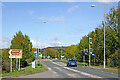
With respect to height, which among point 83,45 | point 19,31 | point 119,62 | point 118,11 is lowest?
point 119,62

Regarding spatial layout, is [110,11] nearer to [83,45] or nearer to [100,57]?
[100,57]

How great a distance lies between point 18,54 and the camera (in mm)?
23984

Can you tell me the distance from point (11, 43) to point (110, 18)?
2140 cm

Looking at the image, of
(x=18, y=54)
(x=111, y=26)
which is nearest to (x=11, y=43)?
(x=18, y=54)

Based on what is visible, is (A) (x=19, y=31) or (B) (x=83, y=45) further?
(B) (x=83, y=45)

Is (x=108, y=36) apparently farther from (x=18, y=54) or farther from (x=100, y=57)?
(x=18, y=54)

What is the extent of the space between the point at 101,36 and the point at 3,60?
67.3 ft

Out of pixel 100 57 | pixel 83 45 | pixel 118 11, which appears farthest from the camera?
pixel 83 45

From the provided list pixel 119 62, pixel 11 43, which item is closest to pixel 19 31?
pixel 11 43

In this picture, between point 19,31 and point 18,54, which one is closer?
point 18,54

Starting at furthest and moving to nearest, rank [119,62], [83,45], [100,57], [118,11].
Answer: [83,45], [100,57], [118,11], [119,62]

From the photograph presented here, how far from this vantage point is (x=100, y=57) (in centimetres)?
4478

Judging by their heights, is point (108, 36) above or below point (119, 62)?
above

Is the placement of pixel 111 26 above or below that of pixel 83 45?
above
